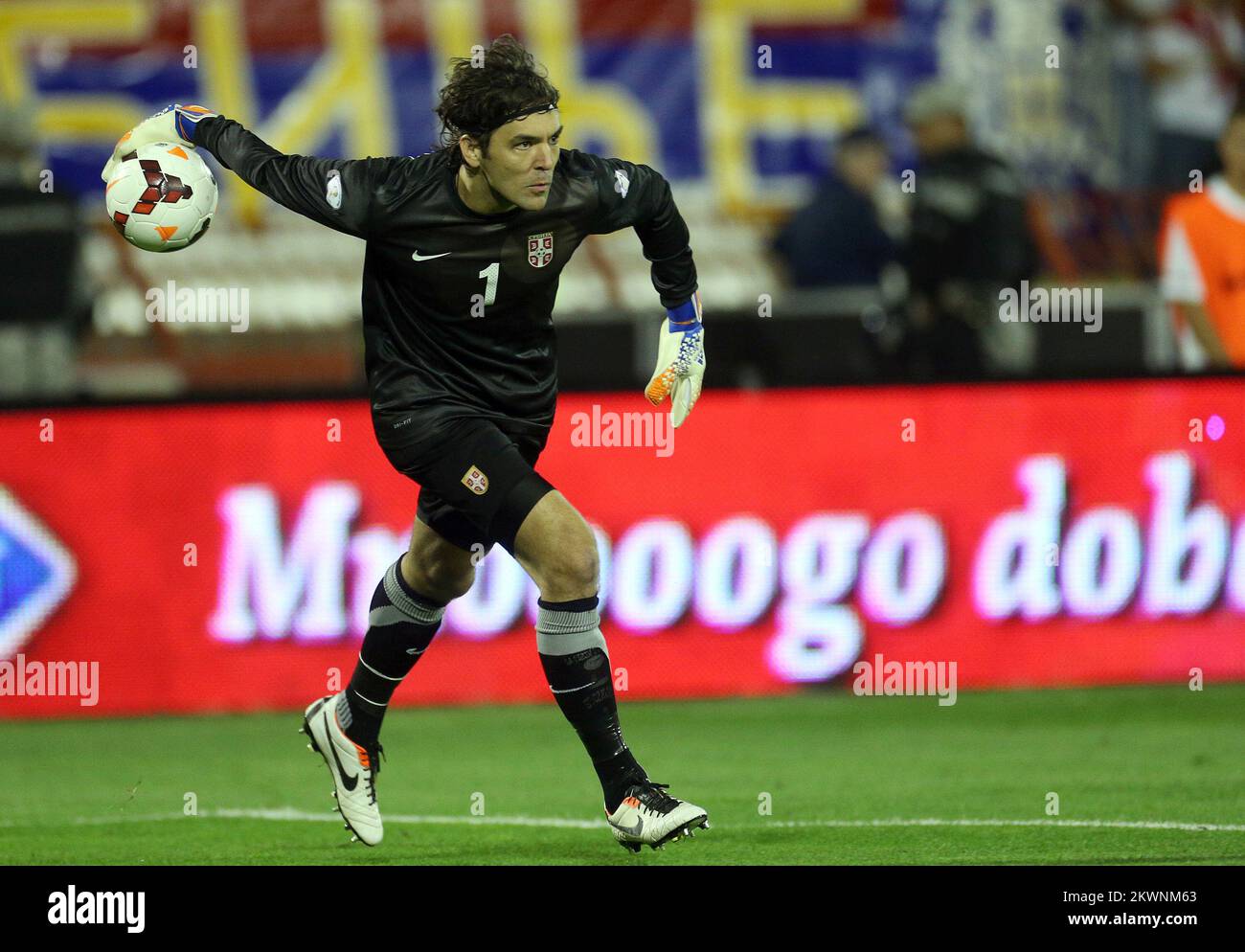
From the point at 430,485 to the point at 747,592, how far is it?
3.88 metres

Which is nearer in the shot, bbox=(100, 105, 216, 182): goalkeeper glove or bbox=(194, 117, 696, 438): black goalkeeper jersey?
bbox=(194, 117, 696, 438): black goalkeeper jersey

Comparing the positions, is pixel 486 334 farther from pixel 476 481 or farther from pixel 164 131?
pixel 164 131

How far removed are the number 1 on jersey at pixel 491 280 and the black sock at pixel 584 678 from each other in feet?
3.07

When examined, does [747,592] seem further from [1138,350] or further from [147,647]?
[1138,350]

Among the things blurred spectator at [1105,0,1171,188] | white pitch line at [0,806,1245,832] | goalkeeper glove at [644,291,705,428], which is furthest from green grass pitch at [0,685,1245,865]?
blurred spectator at [1105,0,1171,188]

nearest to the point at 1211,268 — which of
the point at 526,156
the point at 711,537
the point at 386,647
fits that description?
the point at 711,537

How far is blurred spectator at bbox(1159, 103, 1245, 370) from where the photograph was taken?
36.2ft

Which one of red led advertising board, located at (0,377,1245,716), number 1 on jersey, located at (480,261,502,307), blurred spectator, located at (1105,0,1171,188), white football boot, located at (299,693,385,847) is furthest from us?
blurred spectator, located at (1105,0,1171,188)

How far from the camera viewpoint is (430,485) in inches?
256

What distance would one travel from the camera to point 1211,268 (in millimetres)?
11062

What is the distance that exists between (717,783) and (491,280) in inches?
99.8

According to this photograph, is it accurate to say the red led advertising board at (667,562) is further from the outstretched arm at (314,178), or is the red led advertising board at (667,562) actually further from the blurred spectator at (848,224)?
the outstretched arm at (314,178)

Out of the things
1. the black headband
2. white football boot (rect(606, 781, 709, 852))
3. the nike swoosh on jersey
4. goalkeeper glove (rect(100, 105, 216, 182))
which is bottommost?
white football boot (rect(606, 781, 709, 852))

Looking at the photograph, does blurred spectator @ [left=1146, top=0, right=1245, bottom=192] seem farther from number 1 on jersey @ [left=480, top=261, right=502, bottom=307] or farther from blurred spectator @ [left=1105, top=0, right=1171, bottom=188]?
number 1 on jersey @ [left=480, top=261, right=502, bottom=307]
